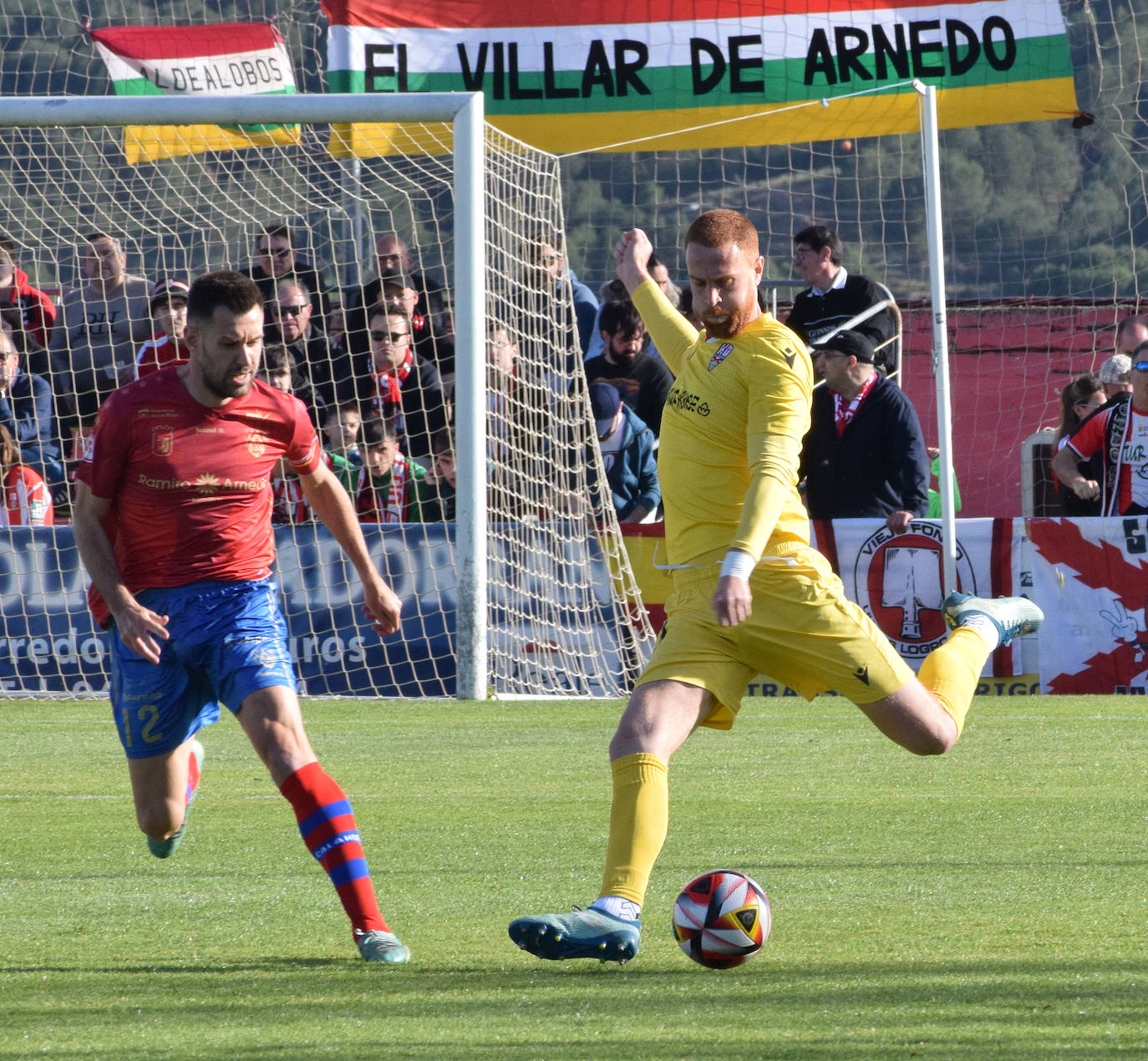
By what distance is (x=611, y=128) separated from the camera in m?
14.5

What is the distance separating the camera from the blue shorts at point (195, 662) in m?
5.07

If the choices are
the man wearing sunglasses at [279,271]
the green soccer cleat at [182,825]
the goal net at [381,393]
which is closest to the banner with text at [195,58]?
the goal net at [381,393]

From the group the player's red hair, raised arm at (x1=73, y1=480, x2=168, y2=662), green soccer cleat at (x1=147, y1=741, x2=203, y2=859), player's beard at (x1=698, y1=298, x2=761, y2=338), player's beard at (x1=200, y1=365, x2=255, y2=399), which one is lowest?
green soccer cleat at (x1=147, y1=741, x2=203, y2=859)

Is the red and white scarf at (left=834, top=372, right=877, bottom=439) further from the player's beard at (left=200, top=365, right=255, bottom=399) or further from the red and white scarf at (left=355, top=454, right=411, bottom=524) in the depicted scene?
the player's beard at (left=200, top=365, right=255, bottom=399)

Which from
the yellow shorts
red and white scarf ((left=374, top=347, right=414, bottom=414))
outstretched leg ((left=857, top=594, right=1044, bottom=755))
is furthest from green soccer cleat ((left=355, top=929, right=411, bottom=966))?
red and white scarf ((left=374, top=347, right=414, bottom=414))

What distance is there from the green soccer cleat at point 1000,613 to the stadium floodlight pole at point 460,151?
17.1 ft

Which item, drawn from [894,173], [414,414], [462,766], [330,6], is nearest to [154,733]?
[462,766]

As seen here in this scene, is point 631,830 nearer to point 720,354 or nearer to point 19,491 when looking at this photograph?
point 720,354

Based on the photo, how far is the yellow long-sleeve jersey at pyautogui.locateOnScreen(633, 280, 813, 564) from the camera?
479cm

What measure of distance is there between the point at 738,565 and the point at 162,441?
1831 mm

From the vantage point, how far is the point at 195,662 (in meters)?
5.20

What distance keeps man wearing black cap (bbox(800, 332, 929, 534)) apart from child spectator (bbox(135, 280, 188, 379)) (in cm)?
452

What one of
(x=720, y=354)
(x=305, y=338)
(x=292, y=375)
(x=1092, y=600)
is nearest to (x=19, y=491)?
(x=292, y=375)

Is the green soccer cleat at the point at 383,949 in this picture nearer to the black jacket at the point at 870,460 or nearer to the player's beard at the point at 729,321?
the player's beard at the point at 729,321
